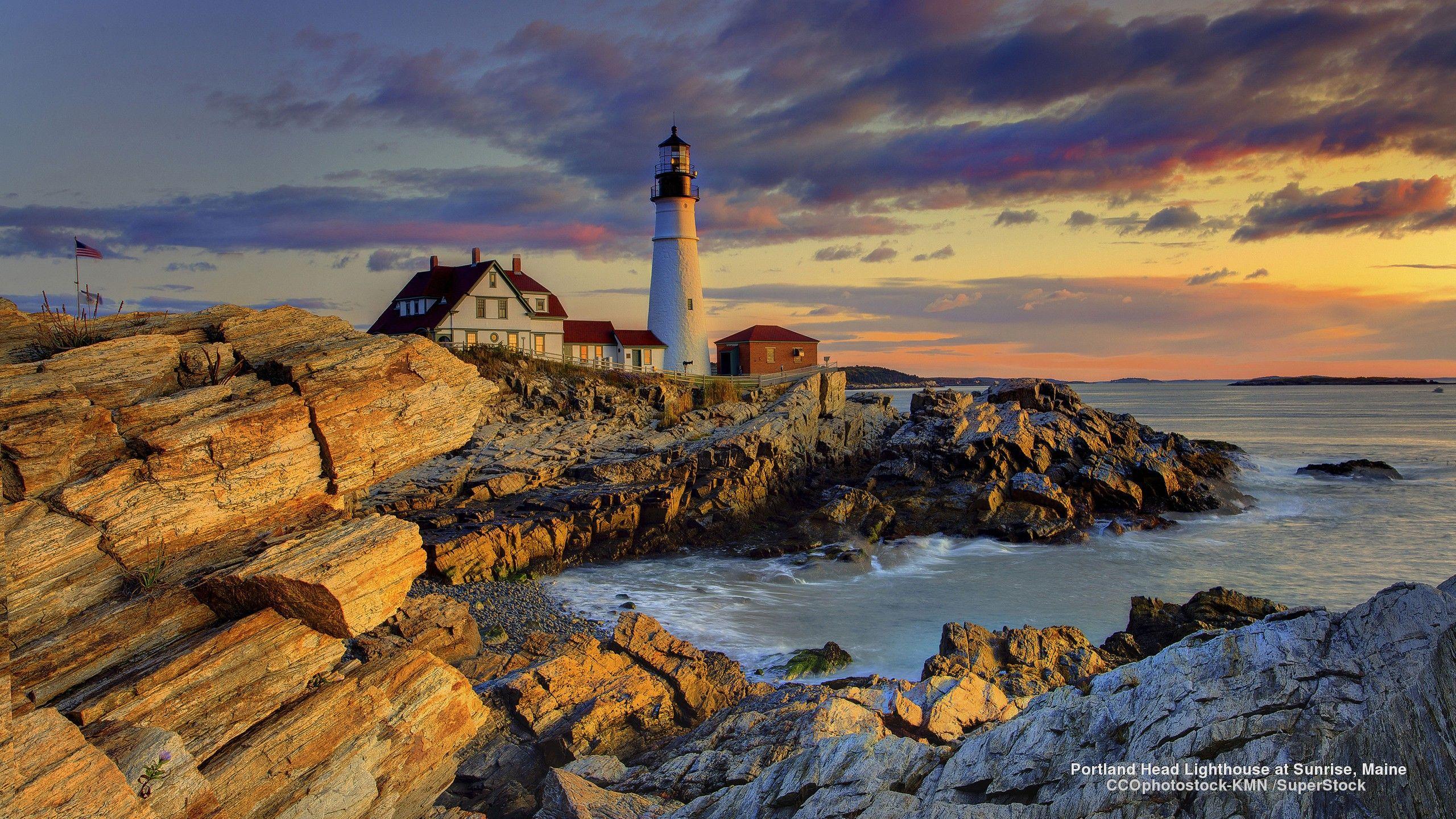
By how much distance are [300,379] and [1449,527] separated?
30655 millimetres

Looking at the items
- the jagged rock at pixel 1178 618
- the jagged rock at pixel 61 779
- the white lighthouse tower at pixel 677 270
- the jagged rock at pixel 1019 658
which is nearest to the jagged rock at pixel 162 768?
the jagged rock at pixel 61 779

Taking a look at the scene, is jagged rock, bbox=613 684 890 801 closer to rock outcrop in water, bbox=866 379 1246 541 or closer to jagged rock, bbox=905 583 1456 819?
jagged rock, bbox=905 583 1456 819

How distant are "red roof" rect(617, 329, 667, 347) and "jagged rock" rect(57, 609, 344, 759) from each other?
34.0 m

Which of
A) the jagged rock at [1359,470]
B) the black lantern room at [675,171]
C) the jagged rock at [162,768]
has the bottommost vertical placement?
the jagged rock at [1359,470]

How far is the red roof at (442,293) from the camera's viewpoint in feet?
117

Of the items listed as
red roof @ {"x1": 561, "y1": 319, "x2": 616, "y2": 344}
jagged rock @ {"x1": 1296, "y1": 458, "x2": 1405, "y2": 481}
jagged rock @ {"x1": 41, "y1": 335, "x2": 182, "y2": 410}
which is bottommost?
jagged rock @ {"x1": 1296, "y1": 458, "x2": 1405, "y2": 481}

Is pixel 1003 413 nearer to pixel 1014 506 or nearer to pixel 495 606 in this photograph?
pixel 1014 506

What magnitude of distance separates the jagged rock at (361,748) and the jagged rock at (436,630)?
6.04 ft

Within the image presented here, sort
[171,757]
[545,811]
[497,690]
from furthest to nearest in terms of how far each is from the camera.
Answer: [497,690]
[545,811]
[171,757]

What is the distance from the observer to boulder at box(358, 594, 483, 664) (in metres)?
10.1

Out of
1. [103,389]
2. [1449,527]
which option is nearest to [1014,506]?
[1449,527]

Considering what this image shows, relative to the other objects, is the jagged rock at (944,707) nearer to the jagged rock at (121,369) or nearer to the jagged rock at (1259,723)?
the jagged rock at (1259,723)

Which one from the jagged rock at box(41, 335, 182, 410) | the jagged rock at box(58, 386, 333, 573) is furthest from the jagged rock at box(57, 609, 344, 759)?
the jagged rock at box(41, 335, 182, 410)

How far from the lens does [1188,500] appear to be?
83.5 ft
